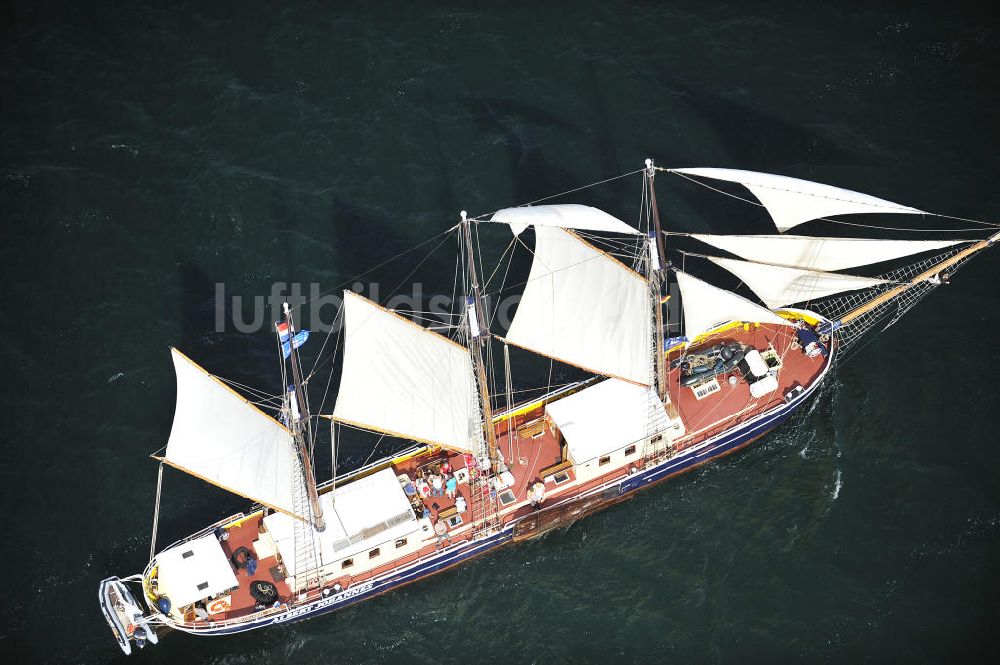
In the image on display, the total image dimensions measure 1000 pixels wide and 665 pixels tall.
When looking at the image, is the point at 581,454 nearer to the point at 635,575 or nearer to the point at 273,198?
the point at 635,575

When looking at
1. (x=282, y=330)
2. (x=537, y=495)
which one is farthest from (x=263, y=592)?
(x=537, y=495)

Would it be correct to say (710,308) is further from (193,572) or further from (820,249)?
(193,572)

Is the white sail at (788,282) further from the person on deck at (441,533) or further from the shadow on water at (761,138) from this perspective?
the person on deck at (441,533)

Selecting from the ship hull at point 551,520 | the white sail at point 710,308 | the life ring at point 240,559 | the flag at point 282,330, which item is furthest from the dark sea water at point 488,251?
the flag at point 282,330

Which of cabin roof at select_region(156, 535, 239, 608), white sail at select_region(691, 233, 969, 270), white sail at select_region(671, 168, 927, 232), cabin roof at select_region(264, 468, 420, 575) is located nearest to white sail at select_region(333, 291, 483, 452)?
cabin roof at select_region(264, 468, 420, 575)

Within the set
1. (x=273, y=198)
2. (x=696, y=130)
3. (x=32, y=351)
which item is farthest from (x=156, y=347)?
(x=696, y=130)
